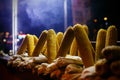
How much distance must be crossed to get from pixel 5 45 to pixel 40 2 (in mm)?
1622

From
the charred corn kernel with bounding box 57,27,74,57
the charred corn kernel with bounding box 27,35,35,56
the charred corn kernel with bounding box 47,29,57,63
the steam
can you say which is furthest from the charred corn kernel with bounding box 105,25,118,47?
the steam

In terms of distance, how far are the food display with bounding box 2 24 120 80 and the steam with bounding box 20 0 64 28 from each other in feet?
9.87

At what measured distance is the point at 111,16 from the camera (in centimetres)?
553

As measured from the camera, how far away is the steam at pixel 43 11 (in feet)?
17.6

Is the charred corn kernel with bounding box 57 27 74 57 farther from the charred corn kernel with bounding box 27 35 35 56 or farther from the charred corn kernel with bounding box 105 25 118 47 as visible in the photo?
the charred corn kernel with bounding box 27 35 35 56

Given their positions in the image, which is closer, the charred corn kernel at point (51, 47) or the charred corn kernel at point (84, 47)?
the charred corn kernel at point (84, 47)

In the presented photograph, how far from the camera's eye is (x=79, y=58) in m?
1.48

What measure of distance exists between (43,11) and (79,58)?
4.29m

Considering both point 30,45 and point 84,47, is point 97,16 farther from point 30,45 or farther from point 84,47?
point 84,47

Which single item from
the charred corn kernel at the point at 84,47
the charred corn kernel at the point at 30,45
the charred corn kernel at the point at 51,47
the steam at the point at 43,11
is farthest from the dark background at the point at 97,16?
the charred corn kernel at the point at 84,47

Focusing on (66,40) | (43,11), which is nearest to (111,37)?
(66,40)

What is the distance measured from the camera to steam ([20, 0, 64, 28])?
538 centimetres

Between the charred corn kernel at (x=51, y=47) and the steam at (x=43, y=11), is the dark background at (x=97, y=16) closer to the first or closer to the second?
the steam at (x=43, y=11)

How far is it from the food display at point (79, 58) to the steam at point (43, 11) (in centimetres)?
301
